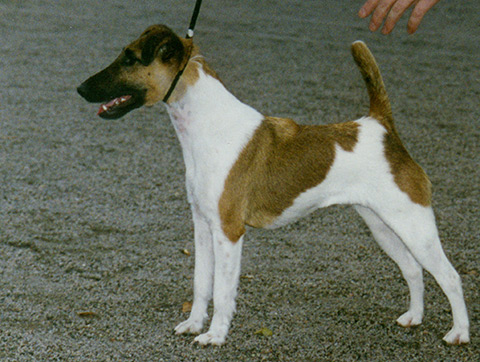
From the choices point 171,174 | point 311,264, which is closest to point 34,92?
point 171,174

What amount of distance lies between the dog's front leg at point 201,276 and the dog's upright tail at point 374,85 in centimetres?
103

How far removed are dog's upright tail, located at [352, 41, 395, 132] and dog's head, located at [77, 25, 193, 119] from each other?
0.89 meters

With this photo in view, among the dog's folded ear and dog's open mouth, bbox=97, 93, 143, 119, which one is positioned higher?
the dog's folded ear

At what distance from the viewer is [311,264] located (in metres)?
4.41

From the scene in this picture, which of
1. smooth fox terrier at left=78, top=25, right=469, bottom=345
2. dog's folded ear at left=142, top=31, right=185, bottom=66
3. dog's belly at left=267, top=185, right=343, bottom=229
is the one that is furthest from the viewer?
dog's belly at left=267, top=185, right=343, bottom=229

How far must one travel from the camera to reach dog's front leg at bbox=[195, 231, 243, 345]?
3.30m

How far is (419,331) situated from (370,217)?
2.14ft

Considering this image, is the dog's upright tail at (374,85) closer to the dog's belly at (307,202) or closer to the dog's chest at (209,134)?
the dog's belly at (307,202)

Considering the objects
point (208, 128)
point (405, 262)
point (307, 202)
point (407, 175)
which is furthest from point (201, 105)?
point (405, 262)

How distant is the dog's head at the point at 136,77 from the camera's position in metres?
3.13

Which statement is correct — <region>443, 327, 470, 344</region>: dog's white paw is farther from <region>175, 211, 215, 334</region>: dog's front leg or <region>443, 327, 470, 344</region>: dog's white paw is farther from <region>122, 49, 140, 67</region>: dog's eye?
<region>122, 49, 140, 67</region>: dog's eye

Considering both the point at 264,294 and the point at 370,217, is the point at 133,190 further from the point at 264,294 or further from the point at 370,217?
the point at 370,217

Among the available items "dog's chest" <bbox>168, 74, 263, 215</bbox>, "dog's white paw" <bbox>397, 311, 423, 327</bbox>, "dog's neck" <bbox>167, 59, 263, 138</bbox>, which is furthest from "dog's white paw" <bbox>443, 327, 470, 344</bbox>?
"dog's neck" <bbox>167, 59, 263, 138</bbox>

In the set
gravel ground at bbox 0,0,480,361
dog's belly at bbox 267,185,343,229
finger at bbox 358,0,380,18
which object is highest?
finger at bbox 358,0,380,18
